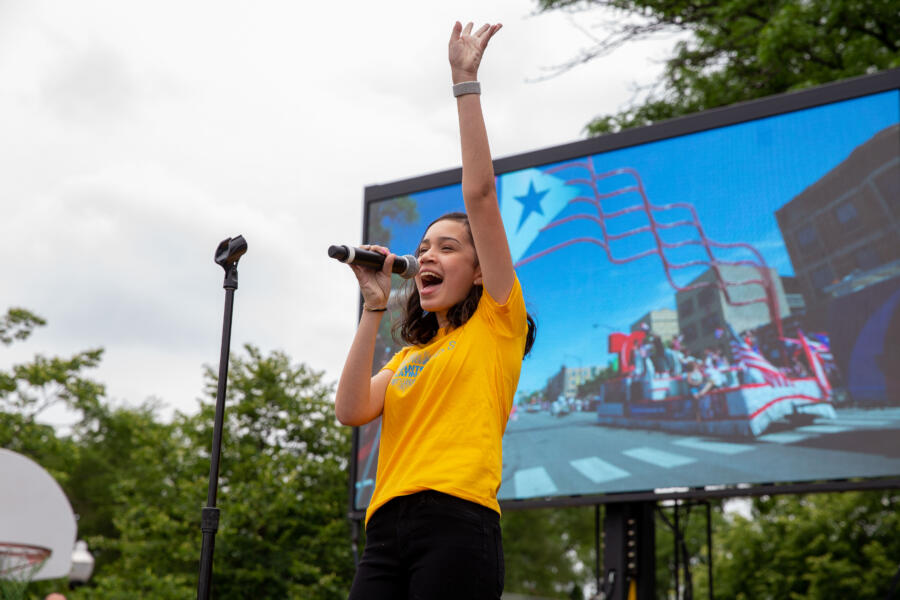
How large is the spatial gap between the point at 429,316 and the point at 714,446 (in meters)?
3.47

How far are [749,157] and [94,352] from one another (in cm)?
1309

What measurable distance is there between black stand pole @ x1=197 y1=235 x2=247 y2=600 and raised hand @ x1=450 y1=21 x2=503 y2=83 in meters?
0.86

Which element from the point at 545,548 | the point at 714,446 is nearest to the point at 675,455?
the point at 714,446

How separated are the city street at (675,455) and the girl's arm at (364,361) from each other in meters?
3.65

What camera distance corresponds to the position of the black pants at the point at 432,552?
156 cm

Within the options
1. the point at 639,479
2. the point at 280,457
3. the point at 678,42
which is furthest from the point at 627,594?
the point at 280,457

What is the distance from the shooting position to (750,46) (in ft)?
29.3

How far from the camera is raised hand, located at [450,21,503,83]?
1761 millimetres

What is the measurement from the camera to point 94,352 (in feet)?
51.3

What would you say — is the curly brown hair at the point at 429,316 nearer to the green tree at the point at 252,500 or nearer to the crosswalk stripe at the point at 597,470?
the crosswalk stripe at the point at 597,470

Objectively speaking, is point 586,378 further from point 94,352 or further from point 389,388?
point 94,352

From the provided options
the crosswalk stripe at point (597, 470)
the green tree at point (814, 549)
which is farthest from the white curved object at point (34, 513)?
the green tree at point (814, 549)

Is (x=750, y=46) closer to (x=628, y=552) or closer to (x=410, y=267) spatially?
(x=628, y=552)

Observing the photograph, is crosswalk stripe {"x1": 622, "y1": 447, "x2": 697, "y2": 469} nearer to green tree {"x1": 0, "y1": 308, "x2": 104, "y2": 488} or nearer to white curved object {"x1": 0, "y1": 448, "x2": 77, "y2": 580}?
white curved object {"x1": 0, "y1": 448, "x2": 77, "y2": 580}
